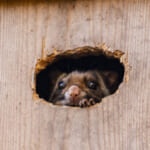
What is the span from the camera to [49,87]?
380cm

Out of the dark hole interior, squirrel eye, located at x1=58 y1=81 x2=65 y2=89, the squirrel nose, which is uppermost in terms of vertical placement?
the dark hole interior

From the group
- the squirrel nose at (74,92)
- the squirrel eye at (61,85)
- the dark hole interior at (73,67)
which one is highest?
the dark hole interior at (73,67)

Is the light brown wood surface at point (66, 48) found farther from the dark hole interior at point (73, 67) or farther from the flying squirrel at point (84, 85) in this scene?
the dark hole interior at point (73, 67)

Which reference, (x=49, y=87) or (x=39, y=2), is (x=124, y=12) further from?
(x=49, y=87)

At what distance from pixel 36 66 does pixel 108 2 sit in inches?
28.4

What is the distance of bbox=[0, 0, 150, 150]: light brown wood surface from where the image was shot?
2.35 metres

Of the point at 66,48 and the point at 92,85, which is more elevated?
the point at 66,48

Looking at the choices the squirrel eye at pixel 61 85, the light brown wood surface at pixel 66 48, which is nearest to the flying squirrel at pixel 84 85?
the squirrel eye at pixel 61 85

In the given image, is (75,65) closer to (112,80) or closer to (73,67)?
(73,67)

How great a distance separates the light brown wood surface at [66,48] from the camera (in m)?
2.35

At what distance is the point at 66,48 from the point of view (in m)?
2.61

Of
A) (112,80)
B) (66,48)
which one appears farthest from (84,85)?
(66,48)

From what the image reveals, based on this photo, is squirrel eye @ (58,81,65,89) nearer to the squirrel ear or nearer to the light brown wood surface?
the squirrel ear

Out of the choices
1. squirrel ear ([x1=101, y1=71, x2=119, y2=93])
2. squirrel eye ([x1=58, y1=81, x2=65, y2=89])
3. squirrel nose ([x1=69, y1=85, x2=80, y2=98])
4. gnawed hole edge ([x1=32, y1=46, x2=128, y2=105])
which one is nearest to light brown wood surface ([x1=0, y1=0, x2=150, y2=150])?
gnawed hole edge ([x1=32, y1=46, x2=128, y2=105])
